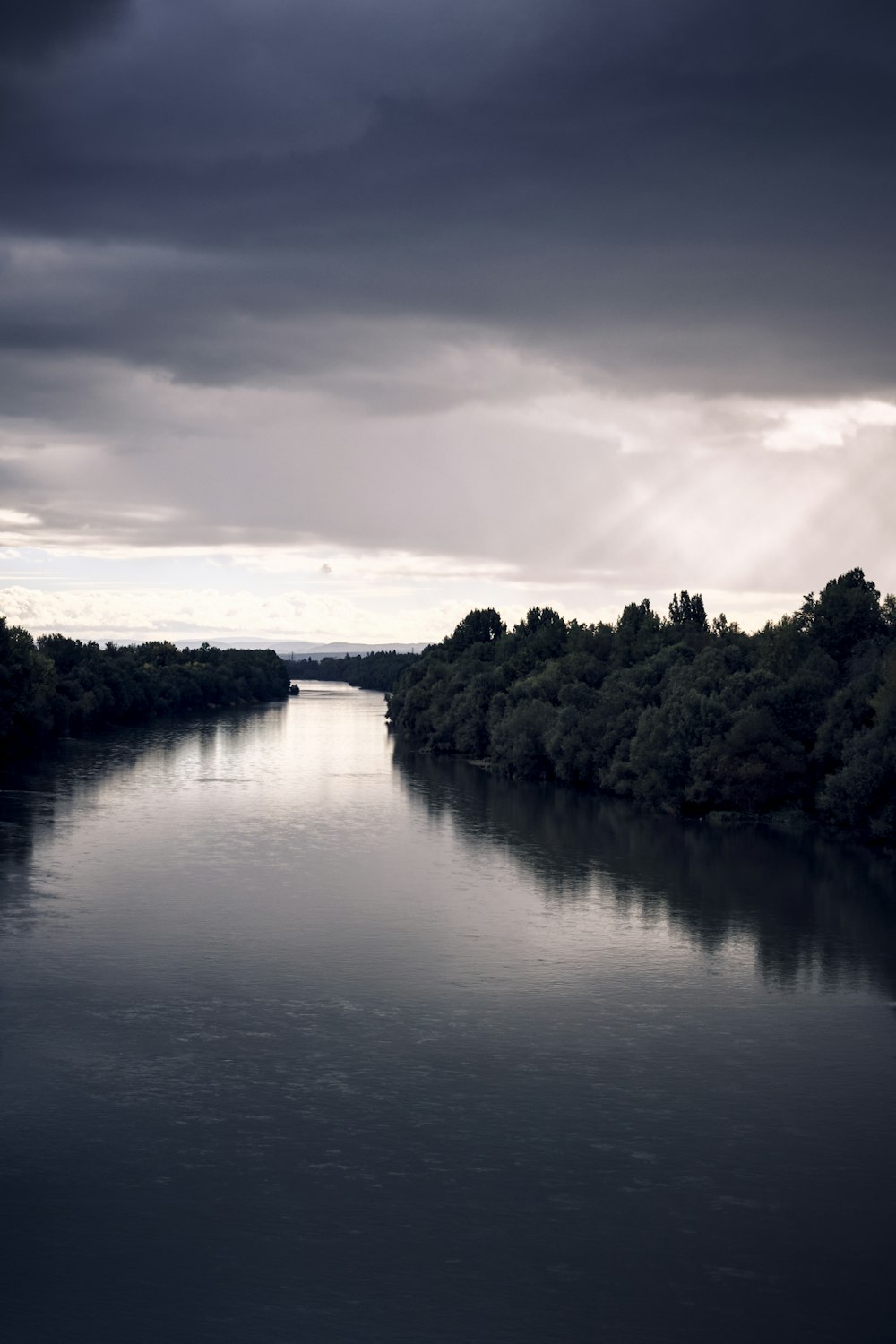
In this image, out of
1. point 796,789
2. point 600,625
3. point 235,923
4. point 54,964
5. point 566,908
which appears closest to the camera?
point 54,964

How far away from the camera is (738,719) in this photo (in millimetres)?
85000

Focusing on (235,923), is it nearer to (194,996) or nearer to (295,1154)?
(194,996)

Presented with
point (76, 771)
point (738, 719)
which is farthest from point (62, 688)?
point (738, 719)

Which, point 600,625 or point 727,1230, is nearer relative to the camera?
point 727,1230

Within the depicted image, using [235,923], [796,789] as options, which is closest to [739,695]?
[796,789]

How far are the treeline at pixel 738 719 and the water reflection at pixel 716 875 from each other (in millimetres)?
3486

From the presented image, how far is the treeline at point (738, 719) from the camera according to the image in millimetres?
80188

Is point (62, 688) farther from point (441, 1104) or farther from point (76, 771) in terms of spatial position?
point (441, 1104)

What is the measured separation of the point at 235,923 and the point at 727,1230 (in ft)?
95.7

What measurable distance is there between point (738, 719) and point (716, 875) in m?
20.9

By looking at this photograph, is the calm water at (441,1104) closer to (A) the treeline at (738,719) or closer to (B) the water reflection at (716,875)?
(B) the water reflection at (716,875)

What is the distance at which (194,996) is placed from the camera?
40.6 metres

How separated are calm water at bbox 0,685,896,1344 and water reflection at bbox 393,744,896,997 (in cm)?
35

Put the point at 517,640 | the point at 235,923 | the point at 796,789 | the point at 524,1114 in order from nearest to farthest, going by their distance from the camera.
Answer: the point at 524,1114
the point at 235,923
the point at 796,789
the point at 517,640
